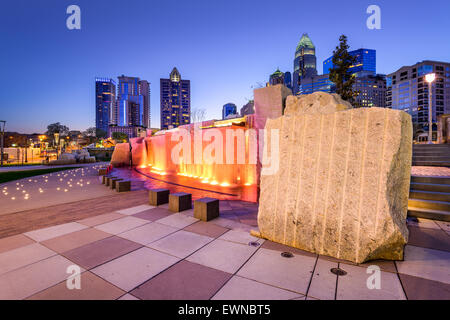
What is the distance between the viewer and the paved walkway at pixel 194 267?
2.39 meters

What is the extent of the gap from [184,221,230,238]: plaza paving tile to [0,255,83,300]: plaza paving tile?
2.22 metres

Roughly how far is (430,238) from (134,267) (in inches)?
217

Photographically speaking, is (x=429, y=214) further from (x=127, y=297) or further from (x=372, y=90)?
(x=372, y=90)

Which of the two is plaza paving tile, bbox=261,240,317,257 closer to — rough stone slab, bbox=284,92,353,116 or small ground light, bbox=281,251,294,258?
small ground light, bbox=281,251,294,258

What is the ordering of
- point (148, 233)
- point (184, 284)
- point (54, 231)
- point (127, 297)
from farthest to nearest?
point (54, 231), point (148, 233), point (184, 284), point (127, 297)

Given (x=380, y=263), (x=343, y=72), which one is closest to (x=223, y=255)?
(x=380, y=263)

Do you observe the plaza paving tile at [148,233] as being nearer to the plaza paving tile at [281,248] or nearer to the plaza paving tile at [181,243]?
the plaza paving tile at [181,243]

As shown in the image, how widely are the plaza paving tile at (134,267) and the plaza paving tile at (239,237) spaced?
1.20m

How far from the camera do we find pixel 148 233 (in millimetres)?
4219

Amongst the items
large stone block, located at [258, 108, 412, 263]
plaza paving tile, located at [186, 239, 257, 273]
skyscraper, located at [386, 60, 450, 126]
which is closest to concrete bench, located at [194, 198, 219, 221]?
plaza paving tile, located at [186, 239, 257, 273]

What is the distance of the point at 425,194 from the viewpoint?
534 cm

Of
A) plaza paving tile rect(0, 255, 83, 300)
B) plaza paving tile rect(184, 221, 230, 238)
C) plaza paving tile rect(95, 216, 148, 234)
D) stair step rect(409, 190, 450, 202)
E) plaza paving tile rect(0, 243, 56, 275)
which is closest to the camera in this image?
plaza paving tile rect(0, 255, 83, 300)

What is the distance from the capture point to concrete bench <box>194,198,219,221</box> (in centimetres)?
495
